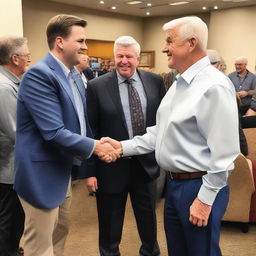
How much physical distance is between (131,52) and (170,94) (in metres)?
0.73

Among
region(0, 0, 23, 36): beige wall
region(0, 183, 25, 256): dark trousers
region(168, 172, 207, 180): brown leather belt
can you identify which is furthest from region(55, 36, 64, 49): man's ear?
region(0, 0, 23, 36): beige wall

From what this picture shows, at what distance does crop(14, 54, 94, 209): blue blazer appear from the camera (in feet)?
5.63

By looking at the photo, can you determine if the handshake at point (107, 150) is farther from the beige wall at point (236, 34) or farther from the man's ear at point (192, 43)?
the beige wall at point (236, 34)

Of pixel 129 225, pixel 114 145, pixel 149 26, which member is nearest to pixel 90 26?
pixel 149 26

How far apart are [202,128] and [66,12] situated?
10.5 m

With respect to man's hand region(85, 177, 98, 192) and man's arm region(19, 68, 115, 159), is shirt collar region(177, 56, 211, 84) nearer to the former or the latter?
man's arm region(19, 68, 115, 159)

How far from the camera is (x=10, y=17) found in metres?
5.21

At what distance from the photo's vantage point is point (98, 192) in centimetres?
251

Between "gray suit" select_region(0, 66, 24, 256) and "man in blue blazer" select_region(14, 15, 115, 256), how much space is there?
0.66m

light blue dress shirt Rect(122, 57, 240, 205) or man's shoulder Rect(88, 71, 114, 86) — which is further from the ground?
man's shoulder Rect(88, 71, 114, 86)

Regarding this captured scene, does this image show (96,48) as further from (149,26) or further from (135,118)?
(135,118)

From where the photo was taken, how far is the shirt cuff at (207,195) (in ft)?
5.14

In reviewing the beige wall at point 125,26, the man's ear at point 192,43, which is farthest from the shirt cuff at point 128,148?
the beige wall at point 125,26

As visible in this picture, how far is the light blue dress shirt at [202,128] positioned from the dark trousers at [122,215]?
827 mm
